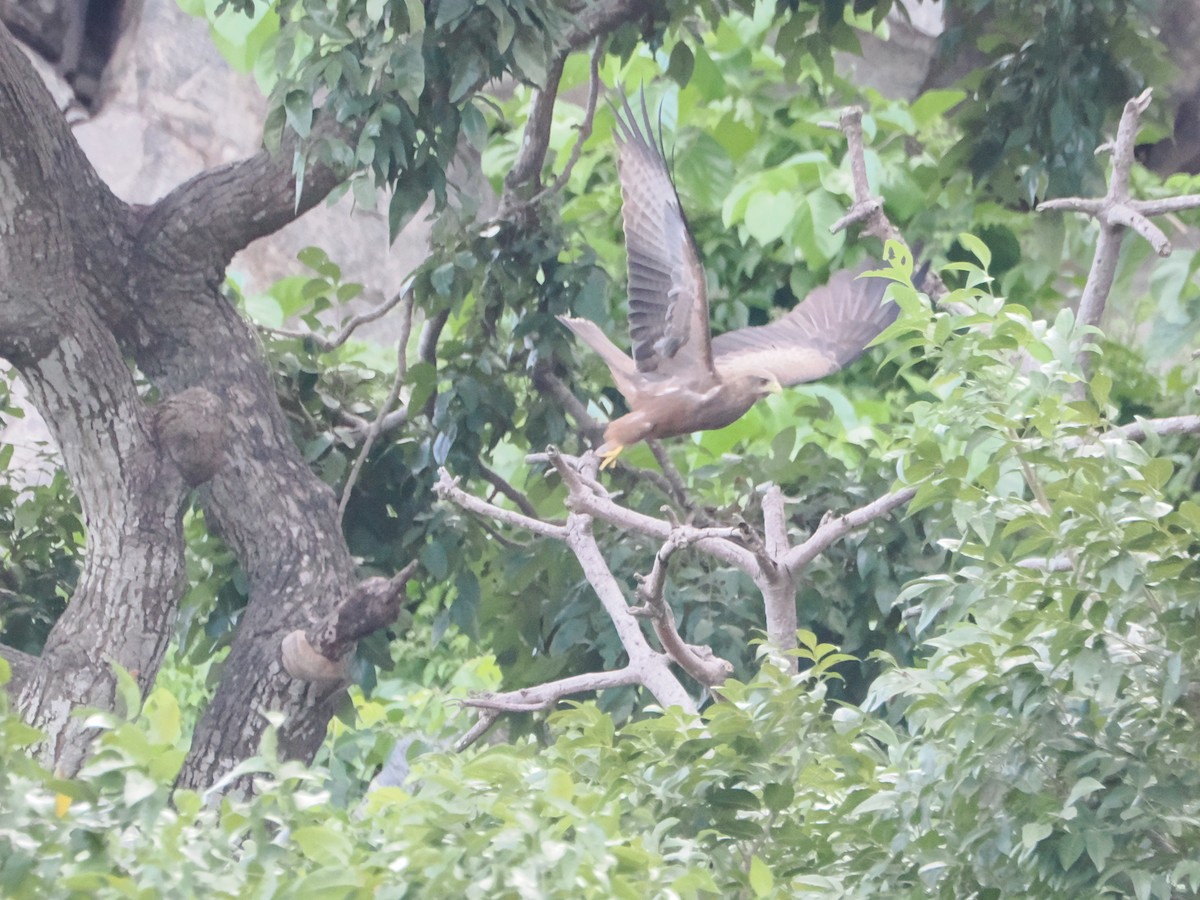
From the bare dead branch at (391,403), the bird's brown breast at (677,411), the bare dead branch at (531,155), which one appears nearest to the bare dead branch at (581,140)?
the bare dead branch at (531,155)

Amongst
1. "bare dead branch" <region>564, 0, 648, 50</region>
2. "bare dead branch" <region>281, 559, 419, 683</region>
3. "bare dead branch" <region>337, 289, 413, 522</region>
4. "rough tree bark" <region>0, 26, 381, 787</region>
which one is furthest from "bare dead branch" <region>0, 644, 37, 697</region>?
"bare dead branch" <region>564, 0, 648, 50</region>

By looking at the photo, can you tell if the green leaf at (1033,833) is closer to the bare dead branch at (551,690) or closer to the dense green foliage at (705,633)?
the dense green foliage at (705,633)

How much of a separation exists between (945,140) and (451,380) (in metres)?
3.34

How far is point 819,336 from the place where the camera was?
3.30 m

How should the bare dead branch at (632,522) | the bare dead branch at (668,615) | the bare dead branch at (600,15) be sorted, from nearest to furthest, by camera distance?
the bare dead branch at (668,615)
the bare dead branch at (632,522)
the bare dead branch at (600,15)

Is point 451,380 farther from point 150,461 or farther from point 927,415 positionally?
point 927,415

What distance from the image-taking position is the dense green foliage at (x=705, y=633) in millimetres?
922

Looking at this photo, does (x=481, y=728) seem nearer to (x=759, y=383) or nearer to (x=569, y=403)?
(x=569, y=403)

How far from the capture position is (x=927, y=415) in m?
1.38

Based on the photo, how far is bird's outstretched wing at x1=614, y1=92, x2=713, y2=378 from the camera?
2871 millimetres

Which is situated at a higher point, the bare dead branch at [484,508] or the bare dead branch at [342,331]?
the bare dead branch at [342,331]

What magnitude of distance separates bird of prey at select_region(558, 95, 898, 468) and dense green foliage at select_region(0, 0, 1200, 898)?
126 mm

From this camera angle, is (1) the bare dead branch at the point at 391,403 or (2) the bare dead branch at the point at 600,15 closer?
(2) the bare dead branch at the point at 600,15

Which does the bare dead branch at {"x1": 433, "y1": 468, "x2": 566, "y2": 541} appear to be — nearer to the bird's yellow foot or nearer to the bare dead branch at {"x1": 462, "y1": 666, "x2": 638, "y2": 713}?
the bare dead branch at {"x1": 462, "y1": 666, "x2": 638, "y2": 713}
